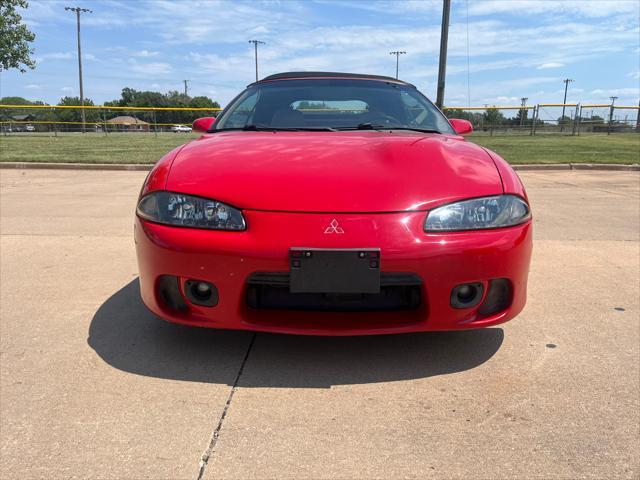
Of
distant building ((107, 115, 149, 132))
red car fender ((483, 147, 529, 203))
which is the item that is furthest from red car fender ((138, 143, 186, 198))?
distant building ((107, 115, 149, 132))

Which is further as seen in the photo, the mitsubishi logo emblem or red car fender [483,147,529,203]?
red car fender [483,147,529,203]

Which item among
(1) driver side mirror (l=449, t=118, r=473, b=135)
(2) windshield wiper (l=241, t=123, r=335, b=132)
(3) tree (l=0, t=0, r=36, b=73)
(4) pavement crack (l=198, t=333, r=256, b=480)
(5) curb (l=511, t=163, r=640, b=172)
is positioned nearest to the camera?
(4) pavement crack (l=198, t=333, r=256, b=480)

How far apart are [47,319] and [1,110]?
29.9 metres

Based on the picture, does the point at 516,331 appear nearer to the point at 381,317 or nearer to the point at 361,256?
the point at 381,317

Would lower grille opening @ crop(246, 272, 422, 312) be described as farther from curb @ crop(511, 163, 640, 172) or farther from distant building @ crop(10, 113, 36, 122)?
distant building @ crop(10, 113, 36, 122)

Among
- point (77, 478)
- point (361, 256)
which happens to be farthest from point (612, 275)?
point (77, 478)

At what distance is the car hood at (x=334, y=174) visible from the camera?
2021 mm

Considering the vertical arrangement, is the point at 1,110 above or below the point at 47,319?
above

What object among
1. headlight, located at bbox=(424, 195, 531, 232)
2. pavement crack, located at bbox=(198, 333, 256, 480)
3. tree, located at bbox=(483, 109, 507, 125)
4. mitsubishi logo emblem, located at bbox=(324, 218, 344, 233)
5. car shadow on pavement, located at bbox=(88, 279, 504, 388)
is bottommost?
pavement crack, located at bbox=(198, 333, 256, 480)

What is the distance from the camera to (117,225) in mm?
4934

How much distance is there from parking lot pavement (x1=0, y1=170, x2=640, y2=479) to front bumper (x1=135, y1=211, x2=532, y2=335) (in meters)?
0.25

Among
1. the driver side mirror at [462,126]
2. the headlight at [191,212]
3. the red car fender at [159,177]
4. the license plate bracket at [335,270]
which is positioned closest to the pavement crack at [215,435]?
the license plate bracket at [335,270]

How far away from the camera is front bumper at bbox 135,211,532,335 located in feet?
6.30

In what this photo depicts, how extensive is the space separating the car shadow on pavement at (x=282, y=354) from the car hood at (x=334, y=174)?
2.30ft
